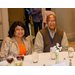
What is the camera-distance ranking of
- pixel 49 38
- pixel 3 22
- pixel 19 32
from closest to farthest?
1. pixel 19 32
2. pixel 49 38
3. pixel 3 22

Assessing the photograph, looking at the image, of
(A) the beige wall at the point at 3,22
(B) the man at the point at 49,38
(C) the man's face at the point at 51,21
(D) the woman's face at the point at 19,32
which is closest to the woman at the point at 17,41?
(D) the woman's face at the point at 19,32

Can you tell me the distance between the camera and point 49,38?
2570mm

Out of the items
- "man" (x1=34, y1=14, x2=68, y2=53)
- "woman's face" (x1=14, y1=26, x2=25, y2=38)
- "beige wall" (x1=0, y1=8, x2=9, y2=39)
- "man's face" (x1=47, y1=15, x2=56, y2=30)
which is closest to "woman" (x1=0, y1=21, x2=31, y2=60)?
"woman's face" (x1=14, y1=26, x2=25, y2=38)

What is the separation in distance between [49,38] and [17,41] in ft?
1.99

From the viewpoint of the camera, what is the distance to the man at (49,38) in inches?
101

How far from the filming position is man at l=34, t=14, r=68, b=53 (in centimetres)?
256

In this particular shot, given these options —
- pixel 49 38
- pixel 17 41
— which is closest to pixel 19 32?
pixel 17 41

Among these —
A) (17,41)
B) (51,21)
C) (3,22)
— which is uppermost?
(3,22)

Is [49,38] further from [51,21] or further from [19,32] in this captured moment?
[19,32]

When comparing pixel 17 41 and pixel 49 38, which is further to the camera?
pixel 49 38
